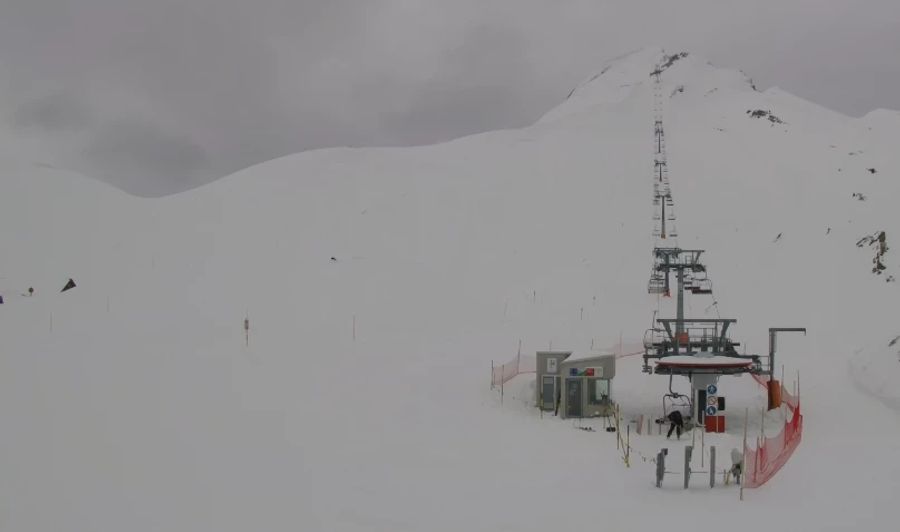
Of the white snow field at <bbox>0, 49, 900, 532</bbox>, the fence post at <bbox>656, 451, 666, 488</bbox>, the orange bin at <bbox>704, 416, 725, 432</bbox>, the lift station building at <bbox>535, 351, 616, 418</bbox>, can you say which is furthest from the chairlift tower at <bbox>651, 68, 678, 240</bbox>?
the fence post at <bbox>656, 451, 666, 488</bbox>

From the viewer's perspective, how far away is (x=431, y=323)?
4050cm

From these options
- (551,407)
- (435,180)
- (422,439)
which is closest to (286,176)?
(435,180)

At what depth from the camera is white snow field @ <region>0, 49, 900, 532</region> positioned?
14398 millimetres

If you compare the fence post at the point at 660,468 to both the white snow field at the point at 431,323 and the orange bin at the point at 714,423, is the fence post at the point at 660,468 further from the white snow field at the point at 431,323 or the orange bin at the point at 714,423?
the orange bin at the point at 714,423

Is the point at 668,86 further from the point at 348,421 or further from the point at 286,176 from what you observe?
the point at 348,421

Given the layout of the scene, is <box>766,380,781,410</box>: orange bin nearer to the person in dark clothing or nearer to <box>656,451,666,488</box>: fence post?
the person in dark clothing

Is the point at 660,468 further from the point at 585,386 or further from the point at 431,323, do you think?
the point at 431,323

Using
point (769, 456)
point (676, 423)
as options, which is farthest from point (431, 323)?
point (769, 456)

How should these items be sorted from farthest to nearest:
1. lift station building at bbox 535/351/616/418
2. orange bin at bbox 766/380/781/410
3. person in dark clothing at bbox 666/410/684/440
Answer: lift station building at bbox 535/351/616/418 < orange bin at bbox 766/380/781/410 < person in dark clothing at bbox 666/410/684/440

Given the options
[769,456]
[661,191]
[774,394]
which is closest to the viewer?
[769,456]

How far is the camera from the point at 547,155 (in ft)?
269

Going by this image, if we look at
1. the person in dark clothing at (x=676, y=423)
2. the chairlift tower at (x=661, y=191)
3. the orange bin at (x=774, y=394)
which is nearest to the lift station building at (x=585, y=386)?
the person in dark clothing at (x=676, y=423)

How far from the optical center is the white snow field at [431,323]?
1440cm

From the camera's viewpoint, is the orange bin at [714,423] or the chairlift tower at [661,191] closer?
the orange bin at [714,423]
